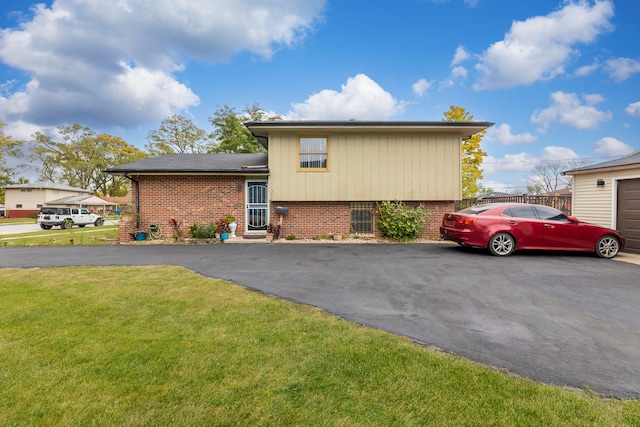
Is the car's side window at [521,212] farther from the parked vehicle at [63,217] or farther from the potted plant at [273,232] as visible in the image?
the parked vehicle at [63,217]

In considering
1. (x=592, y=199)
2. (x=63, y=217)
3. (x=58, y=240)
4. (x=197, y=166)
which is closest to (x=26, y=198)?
(x=63, y=217)

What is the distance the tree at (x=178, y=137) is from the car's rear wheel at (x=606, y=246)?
32261mm

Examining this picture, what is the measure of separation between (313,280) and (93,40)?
15000 millimetres

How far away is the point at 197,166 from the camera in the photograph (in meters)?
11.0

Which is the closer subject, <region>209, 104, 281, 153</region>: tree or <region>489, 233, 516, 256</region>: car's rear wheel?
<region>489, 233, 516, 256</region>: car's rear wheel

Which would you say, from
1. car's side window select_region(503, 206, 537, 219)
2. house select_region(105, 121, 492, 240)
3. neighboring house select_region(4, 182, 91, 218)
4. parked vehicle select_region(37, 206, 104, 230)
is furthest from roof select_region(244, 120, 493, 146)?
neighboring house select_region(4, 182, 91, 218)

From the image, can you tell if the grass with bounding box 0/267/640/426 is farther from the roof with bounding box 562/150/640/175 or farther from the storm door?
the roof with bounding box 562/150/640/175

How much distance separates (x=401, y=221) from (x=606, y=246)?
5466 millimetres

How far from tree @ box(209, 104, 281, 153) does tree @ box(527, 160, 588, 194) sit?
3658 centimetres

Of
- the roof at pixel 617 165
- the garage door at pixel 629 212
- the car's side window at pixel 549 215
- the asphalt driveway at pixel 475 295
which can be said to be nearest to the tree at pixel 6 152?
the asphalt driveway at pixel 475 295

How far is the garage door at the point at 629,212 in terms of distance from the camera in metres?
7.64

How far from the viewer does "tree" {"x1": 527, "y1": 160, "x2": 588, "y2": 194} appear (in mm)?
36478

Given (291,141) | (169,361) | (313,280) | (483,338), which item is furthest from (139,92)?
(483,338)

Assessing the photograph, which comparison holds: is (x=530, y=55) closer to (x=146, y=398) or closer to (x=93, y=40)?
(x=146, y=398)
